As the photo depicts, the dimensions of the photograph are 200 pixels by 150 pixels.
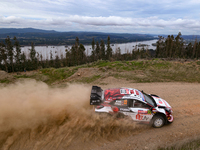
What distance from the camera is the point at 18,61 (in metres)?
48.3

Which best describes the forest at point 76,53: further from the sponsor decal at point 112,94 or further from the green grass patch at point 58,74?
the sponsor decal at point 112,94

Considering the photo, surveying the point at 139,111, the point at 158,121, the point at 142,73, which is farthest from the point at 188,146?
the point at 142,73

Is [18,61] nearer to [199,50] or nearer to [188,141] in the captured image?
[188,141]

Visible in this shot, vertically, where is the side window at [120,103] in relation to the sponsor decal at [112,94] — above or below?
below

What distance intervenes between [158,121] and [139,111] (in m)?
1.18

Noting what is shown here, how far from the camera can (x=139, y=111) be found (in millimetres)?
6316

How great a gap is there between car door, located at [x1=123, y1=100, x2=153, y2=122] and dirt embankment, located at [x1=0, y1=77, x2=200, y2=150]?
361mm

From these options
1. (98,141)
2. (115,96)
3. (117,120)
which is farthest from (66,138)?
(115,96)

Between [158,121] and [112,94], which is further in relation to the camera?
[112,94]

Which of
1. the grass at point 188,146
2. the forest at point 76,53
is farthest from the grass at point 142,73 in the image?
the forest at point 76,53

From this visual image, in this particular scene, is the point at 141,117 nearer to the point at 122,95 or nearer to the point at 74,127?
the point at 122,95

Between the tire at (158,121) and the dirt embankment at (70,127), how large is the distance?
0.63ft

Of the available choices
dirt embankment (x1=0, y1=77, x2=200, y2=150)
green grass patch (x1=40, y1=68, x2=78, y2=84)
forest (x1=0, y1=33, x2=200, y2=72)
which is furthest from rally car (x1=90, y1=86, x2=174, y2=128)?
forest (x1=0, y1=33, x2=200, y2=72)

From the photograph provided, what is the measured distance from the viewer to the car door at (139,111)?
6.30 m
